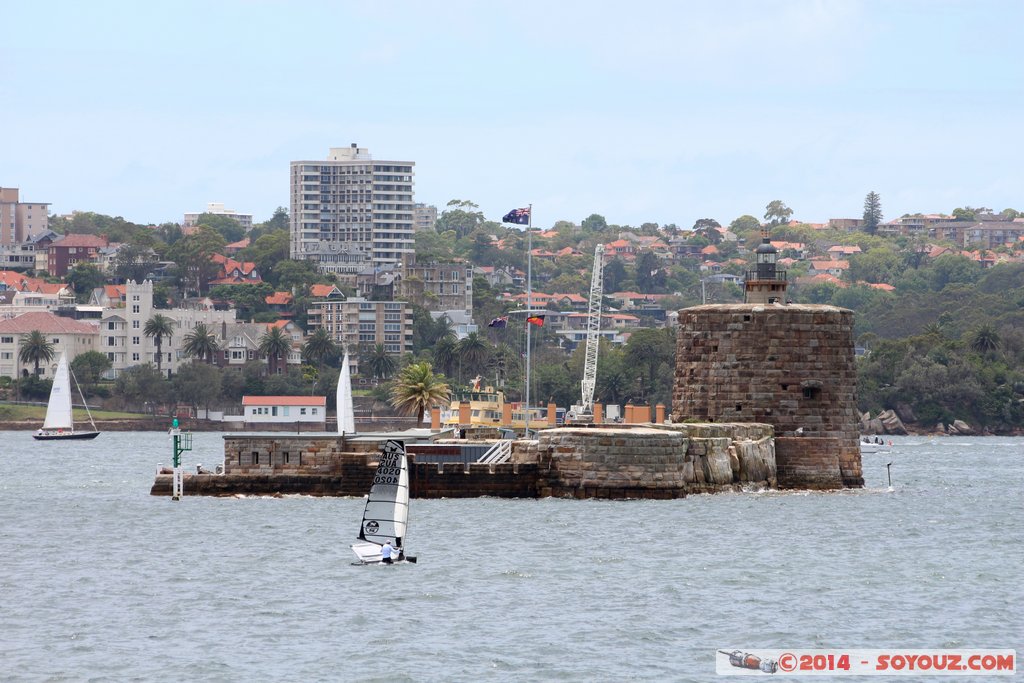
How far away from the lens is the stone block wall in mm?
59844

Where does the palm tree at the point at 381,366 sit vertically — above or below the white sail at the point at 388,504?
above

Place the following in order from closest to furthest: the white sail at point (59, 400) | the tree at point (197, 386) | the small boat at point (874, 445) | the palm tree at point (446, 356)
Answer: the small boat at point (874, 445) < the white sail at point (59, 400) < the palm tree at point (446, 356) < the tree at point (197, 386)

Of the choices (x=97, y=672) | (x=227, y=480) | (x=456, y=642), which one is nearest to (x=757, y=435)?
(x=227, y=480)

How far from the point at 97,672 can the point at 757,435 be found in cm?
3025

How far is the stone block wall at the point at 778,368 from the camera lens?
59844mm

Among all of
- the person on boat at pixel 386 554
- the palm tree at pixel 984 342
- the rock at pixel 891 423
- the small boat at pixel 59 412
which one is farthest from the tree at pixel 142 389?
the person on boat at pixel 386 554

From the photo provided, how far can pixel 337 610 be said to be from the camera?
126 ft

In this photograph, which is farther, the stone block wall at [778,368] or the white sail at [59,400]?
the white sail at [59,400]

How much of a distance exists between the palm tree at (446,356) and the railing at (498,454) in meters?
122

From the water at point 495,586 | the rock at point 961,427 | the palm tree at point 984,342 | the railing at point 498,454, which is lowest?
the water at point 495,586

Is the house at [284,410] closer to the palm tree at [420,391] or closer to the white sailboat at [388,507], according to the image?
the palm tree at [420,391]

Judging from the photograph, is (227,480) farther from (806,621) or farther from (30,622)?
(806,621)

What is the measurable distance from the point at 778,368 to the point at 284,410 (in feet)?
406

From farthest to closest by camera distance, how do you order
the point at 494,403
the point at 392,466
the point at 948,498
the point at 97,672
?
1. the point at 494,403
2. the point at 948,498
3. the point at 392,466
4. the point at 97,672
